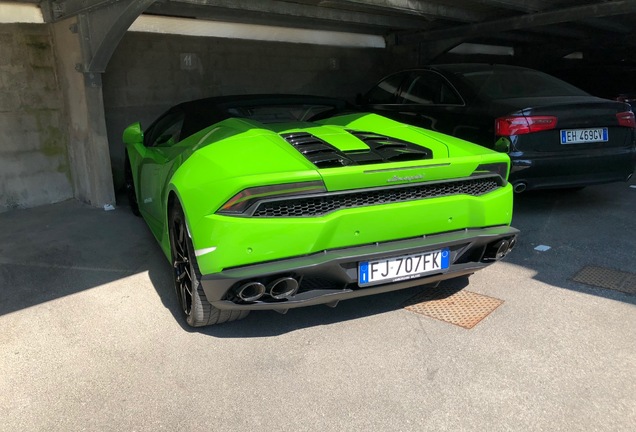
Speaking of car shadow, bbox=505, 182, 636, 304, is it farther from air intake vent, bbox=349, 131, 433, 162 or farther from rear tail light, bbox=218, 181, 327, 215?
rear tail light, bbox=218, 181, 327, 215

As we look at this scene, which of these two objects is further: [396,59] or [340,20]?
[396,59]

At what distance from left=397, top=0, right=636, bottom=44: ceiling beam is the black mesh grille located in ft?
15.4

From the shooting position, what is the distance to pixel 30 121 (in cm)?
562

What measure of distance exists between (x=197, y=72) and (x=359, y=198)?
16.4ft

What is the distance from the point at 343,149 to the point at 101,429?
5.69 feet

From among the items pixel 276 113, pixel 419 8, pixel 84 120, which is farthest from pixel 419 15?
pixel 84 120

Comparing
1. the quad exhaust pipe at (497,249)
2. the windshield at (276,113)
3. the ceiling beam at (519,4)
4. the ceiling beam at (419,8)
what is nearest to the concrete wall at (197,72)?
the ceiling beam at (419,8)

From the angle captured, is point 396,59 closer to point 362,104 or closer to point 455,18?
point 455,18

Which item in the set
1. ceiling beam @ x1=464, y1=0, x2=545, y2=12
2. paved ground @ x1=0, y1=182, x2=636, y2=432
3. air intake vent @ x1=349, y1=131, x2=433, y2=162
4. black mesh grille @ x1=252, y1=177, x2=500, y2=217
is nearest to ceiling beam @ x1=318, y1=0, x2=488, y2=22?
ceiling beam @ x1=464, y1=0, x2=545, y2=12

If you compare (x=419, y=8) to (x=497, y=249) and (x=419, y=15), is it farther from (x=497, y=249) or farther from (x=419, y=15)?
(x=497, y=249)

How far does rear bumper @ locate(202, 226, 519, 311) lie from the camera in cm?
237

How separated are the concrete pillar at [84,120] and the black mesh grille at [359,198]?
3781mm

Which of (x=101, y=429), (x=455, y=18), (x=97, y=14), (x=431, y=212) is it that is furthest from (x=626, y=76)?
(x=101, y=429)

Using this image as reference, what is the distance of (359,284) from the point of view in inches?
99.5
